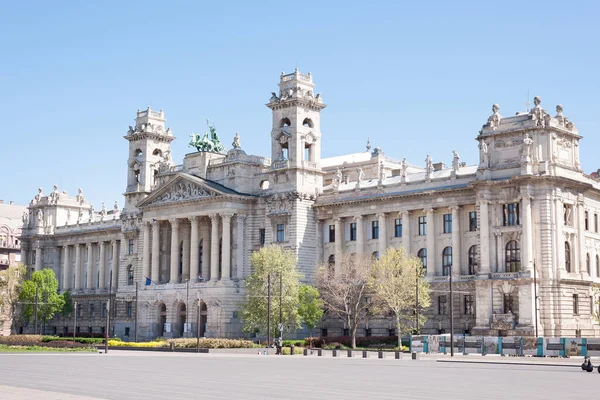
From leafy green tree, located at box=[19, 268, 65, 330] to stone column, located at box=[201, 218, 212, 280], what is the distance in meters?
32.8

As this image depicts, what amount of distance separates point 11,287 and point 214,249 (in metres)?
44.4

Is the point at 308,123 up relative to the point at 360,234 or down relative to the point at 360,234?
up

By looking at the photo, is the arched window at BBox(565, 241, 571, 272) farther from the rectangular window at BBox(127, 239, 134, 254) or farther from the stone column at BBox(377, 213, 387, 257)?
the rectangular window at BBox(127, 239, 134, 254)

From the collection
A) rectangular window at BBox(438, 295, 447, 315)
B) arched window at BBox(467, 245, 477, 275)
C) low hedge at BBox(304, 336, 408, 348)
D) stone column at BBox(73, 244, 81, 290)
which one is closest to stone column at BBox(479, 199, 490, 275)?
arched window at BBox(467, 245, 477, 275)

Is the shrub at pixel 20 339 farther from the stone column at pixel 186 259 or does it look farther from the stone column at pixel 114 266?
the stone column at pixel 114 266

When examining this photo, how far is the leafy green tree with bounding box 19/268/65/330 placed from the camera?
13500 centimetres

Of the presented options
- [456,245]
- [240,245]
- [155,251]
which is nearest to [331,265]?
[240,245]

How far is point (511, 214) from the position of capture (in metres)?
91.0

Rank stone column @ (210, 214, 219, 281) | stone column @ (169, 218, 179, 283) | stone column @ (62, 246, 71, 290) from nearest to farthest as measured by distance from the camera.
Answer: stone column @ (210, 214, 219, 281) → stone column @ (169, 218, 179, 283) → stone column @ (62, 246, 71, 290)

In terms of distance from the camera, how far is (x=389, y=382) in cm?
3900

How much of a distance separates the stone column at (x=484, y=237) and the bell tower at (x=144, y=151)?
54.1 m

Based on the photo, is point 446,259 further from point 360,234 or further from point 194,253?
point 194,253

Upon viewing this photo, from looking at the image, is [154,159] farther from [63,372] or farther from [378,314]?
[63,372]

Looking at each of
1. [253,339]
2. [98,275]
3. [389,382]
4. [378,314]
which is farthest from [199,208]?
[389,382]
